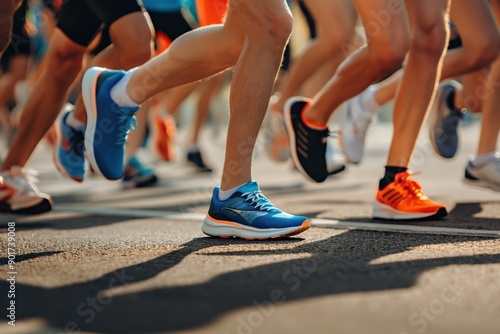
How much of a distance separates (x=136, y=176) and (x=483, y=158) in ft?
8.36

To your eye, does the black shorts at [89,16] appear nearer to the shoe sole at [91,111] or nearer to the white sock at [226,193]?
the shoe sole at [91,111]

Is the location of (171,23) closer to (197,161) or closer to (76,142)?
(76,142)

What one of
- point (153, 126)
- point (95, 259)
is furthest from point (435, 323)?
point (153, 126)

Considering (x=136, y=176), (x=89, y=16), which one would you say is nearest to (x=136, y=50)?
(x=89, y=16)

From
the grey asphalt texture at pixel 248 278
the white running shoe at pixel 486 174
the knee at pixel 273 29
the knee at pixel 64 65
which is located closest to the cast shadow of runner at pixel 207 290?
the grey asphalt texture at pixel 248 278

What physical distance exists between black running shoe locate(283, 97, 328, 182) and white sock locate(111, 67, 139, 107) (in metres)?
0.91

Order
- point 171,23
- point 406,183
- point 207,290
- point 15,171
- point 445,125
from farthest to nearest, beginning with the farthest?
point 171,23 < point 445,125 < point 15,171 < point 406,183 < point 207,290

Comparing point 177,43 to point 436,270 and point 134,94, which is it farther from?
point 436,270

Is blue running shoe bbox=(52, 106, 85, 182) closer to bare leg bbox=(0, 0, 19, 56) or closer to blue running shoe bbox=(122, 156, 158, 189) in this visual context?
bare leg bbox=(0, 0, 19, 56)

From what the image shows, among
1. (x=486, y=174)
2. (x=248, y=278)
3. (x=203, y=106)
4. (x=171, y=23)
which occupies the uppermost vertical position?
(x=171, y=23)

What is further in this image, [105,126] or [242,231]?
[105,126]

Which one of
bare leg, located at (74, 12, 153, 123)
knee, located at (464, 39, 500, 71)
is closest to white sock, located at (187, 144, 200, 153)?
bare leg, located at (74, 12, 153, 123)

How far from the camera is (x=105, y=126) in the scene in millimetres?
3320

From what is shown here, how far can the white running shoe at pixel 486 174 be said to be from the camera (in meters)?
4.45
